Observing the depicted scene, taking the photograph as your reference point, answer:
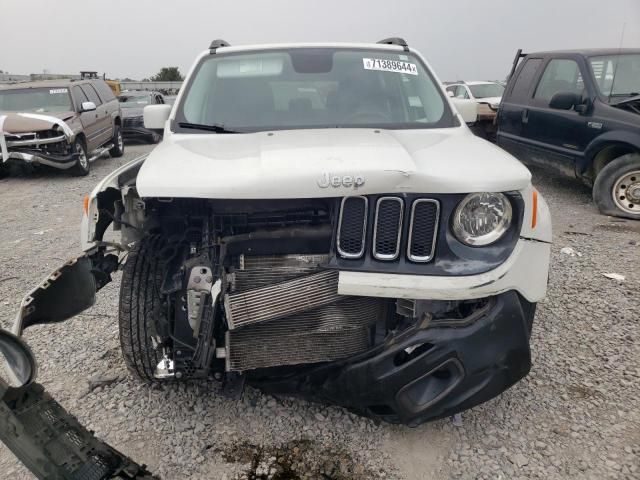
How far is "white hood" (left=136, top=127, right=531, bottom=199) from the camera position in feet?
7.11

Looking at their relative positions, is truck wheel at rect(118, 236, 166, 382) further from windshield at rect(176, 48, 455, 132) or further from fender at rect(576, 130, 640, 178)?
fender at rect(576, 130, 640, 178)

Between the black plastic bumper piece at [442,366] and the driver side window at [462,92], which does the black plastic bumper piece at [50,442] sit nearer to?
the black plastic bumper piece at [442,366]

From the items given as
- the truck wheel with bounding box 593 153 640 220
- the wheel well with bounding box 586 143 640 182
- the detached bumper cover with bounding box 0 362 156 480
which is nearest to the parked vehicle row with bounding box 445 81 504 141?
the wheel well with bounding box 586 143 640 182

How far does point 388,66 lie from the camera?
12.4 feet

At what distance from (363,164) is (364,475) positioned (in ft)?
4.53

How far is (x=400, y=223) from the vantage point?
2.26 meters

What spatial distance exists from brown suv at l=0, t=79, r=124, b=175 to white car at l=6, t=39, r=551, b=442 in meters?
7.52

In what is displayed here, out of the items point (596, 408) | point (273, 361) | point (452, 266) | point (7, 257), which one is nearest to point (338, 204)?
point (452, 266)

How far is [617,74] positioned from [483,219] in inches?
221

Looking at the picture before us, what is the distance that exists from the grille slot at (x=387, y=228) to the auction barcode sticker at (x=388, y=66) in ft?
5.88

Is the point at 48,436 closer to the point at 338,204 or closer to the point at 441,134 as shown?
the point at 338,204

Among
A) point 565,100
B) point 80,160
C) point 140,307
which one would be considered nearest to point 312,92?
point 140,307

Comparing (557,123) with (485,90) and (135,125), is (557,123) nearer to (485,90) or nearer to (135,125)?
(485,90)

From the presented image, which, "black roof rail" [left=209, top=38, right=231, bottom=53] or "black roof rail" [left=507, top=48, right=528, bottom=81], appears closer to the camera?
"black roof rail" [left=209, top=38, right=231, bottom=53]
